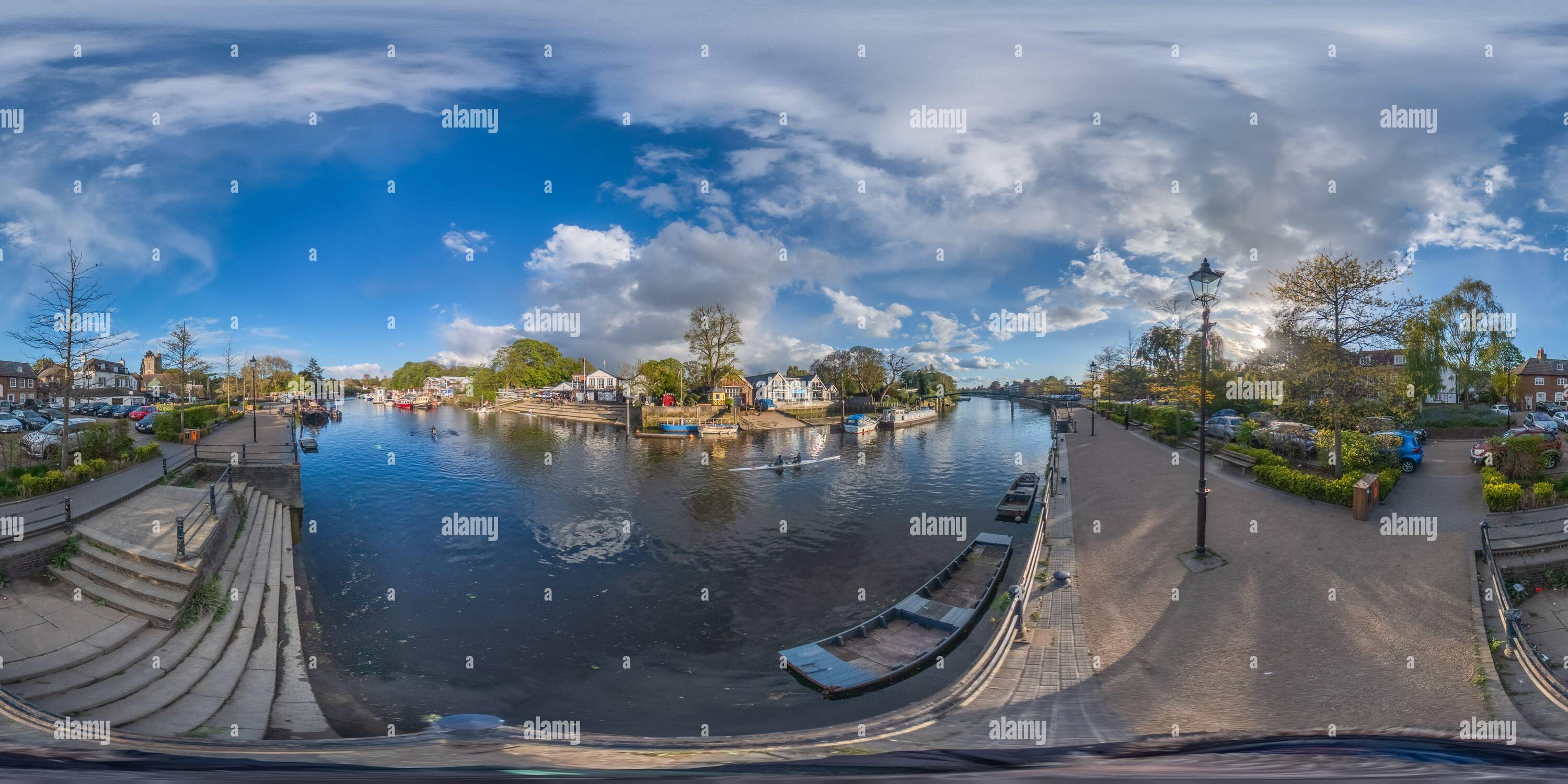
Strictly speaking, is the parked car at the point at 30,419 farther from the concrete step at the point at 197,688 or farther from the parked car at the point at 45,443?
the concrete step at the point at 197,688

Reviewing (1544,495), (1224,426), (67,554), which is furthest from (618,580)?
(1224,426)

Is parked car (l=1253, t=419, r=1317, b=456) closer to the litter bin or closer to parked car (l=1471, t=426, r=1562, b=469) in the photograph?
parked car (l=1471, t=426, r=1562, b=469)

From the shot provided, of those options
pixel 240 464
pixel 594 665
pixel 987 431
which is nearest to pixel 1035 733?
pixel 594 665

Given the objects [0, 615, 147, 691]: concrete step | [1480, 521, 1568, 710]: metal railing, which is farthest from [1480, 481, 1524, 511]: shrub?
[0, 615, 147, 691]: concrete step

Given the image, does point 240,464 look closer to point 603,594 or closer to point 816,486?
point 603,594

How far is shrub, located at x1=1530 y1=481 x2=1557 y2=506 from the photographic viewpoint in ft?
35.1

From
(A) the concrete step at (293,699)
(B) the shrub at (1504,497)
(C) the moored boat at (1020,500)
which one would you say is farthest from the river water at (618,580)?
(B) the shrub at (1504,497)

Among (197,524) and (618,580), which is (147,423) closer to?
(197,524)

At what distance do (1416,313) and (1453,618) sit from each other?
1073 cm

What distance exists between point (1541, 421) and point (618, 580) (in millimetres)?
36920

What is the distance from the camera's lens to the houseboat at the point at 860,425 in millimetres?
52531

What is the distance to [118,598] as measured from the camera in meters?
7.80

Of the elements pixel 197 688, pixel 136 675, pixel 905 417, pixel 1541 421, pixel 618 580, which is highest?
pixel 1541 421

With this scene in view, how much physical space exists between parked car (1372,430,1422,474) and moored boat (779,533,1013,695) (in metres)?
12.2
